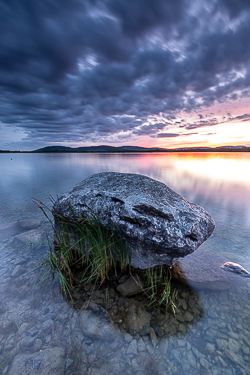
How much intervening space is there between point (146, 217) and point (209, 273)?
A: 82.9 inches

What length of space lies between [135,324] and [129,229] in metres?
1.60

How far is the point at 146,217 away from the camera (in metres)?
3.47

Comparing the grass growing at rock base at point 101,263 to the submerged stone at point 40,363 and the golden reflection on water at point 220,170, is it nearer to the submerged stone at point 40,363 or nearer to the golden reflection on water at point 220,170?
the submerged stone at point 40,363

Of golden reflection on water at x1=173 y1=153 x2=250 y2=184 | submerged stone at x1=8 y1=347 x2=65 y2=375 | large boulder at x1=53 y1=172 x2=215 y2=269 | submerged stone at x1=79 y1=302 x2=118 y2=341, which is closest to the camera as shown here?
submerged stone at x1=8 y1=347 x2=65 y2=375

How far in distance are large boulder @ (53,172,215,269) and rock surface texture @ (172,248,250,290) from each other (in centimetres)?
68

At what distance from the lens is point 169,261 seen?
363 cm

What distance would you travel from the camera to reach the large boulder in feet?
11.1

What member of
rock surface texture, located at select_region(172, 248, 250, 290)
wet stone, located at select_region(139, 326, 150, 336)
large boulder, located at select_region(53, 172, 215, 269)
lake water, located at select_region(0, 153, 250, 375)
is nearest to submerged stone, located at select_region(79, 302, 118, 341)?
lake water, located at select_region(0, 153, 250, 375)

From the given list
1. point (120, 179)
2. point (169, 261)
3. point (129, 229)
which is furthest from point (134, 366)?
point (120, 179)

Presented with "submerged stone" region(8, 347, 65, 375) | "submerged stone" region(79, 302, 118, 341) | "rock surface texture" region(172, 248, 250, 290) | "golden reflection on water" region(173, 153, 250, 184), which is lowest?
"golden reflection on water" region(173, 153, 250, 184)

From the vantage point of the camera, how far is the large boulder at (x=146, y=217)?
3.40 metres

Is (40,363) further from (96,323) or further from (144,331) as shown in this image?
(144,331)

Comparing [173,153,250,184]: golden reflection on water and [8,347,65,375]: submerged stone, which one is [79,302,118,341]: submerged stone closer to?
[8,347,65,375]: submerged stone

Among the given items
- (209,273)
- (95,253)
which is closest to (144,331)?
(95,253)
